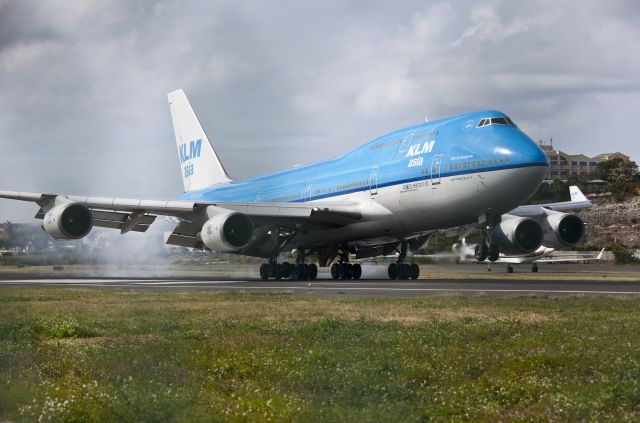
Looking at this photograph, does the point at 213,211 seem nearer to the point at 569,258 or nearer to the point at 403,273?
the point at 403,273

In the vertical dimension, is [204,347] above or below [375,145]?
below

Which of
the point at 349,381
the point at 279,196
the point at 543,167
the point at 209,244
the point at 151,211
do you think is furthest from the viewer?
the point at 279,196

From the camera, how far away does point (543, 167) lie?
32.2 m

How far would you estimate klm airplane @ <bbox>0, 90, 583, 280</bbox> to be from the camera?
32.6 metres

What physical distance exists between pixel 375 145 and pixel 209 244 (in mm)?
8242

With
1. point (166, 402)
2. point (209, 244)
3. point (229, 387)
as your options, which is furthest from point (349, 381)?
point (209, 244)

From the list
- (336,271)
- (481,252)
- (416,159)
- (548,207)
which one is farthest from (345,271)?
A: (481,252)

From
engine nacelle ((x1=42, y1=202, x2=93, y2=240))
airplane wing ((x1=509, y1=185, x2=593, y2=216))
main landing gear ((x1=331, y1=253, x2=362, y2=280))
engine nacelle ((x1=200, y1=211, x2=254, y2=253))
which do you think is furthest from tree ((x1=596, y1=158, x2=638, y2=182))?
engine nacelle ((x1=42, y1=202, x2=93, y2=240))

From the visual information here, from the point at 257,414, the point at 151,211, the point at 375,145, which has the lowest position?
the point at 257,414

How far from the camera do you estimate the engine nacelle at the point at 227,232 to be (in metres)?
36.0

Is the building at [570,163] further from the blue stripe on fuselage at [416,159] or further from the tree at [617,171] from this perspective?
the blue stripe on fuselage at [416,159]

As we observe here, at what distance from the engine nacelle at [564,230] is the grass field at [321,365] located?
1825 cm

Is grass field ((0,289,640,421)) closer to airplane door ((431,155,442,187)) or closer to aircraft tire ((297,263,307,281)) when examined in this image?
airplane door ((431,155,442,187))

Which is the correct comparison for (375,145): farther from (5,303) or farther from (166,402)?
(166,402)
